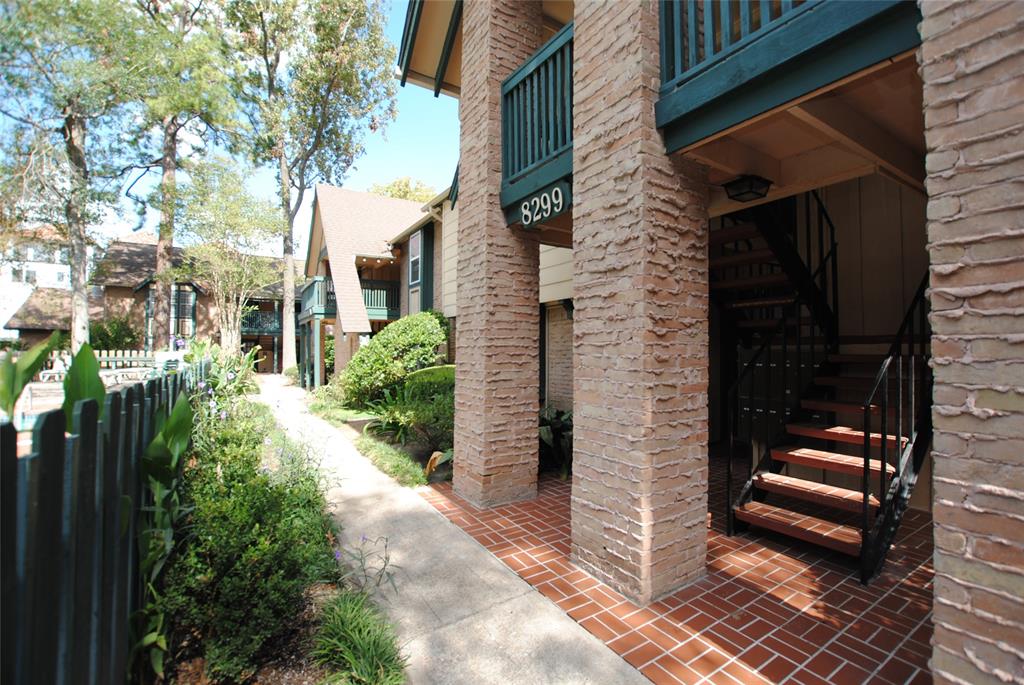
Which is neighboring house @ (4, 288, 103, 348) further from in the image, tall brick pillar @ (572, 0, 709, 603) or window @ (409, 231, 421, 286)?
tall brick pillar @ (572, 0, 709, 603)

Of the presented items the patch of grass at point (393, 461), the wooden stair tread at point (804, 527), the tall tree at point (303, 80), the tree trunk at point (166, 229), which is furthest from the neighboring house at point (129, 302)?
the wooden stair tread at point (804, 527)

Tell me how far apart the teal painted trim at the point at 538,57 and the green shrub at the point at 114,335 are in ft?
85.0

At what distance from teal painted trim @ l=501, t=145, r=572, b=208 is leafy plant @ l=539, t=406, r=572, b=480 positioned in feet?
9.97

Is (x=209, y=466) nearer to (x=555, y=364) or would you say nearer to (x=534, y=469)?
(x=534, y=469)

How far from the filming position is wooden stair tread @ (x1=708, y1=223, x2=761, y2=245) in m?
4.79

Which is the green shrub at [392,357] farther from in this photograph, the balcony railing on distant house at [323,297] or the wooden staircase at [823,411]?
the balcony railing on distant house at [323,297]

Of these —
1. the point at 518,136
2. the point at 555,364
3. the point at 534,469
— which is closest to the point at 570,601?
the point at 534,469

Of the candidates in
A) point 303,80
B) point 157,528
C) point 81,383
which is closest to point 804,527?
point 157,528

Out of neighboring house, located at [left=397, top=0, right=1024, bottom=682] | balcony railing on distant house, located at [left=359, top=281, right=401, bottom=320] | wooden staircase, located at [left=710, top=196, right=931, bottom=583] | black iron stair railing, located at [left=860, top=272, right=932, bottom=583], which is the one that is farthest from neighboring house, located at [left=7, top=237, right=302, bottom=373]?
black iron stair railing, located at [left=860, top=272, right=932, bottom=583]

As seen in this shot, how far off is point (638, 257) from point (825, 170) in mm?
1889

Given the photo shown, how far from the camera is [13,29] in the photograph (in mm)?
14492

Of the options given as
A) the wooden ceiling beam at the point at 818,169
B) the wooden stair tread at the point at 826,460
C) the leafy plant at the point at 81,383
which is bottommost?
the wooden stair tread at the point at 826,460

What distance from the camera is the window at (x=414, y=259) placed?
1484 centimetres

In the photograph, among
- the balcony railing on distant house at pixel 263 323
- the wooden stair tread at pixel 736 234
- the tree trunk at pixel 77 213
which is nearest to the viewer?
the wooden stair tread at pixel 736 234
